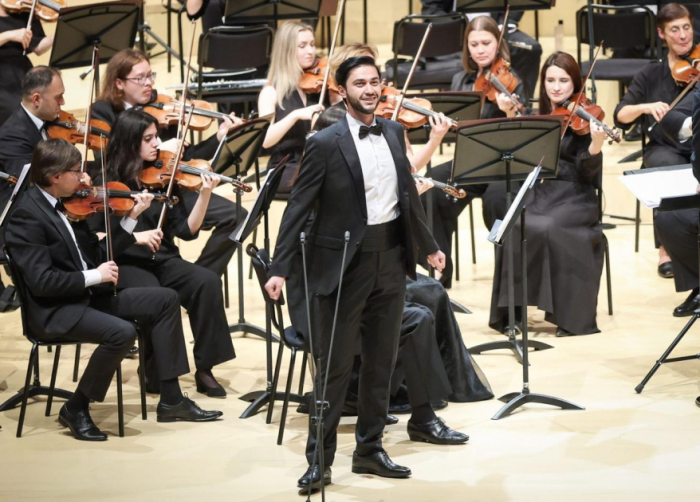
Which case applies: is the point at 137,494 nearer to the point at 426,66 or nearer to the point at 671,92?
the point at 671,92

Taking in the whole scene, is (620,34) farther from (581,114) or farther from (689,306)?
(689,306)

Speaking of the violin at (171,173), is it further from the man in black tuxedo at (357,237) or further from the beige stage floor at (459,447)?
the man in black tuxedo at (357,237)

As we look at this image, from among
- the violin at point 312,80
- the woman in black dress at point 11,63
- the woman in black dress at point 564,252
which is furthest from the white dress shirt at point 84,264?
the woman in black dress at point 11,63

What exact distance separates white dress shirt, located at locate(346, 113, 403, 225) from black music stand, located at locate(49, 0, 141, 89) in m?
2.64

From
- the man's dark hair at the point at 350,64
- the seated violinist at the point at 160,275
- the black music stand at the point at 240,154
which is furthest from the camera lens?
the black music stand at the point at 240,154

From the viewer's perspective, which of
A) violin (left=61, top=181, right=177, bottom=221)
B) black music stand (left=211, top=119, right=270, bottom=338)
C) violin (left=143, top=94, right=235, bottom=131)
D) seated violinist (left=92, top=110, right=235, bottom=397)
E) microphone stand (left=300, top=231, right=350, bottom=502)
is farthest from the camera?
violin (left=143, top=94, right=235, bottom=131)

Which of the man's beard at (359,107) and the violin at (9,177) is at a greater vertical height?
the man's beard at (359,107)

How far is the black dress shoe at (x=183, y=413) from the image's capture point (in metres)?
4.14

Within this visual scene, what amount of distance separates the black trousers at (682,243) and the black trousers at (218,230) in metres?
2.05

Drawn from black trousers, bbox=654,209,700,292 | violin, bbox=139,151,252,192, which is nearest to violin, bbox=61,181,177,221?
violin, bbox=139,151,252,192

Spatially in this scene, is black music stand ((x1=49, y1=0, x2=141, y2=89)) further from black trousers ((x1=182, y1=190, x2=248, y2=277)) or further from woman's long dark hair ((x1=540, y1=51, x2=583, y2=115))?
woman's long dark hair ((x1=540, y1=51, x2=583, y2=115))

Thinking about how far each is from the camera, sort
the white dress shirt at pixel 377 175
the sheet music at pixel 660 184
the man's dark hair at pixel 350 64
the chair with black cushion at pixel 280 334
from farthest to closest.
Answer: the sheet music at pixel 660 184 → the chair with black cushion at pixel 280 334 → the white dress shirt at pixel 377 175 → the man's dark hair at pixel 350 64

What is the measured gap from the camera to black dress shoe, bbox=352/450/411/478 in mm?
3537

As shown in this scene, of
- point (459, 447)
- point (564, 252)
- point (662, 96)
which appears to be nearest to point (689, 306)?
point (564, 252)
